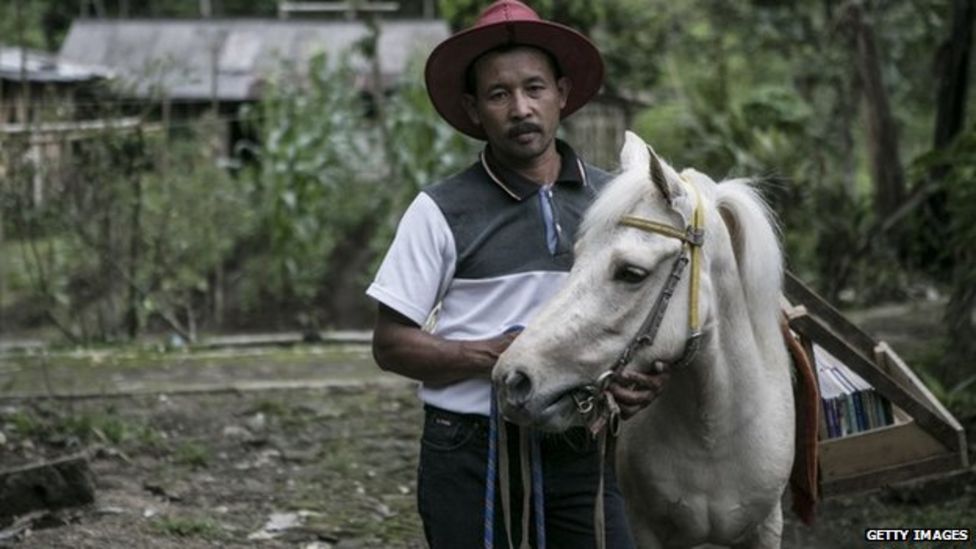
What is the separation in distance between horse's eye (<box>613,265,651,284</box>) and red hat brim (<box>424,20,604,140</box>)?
57cm

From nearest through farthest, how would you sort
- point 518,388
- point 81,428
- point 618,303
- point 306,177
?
point 518,388 < point 618,303 < point 81,428 < point 306,177

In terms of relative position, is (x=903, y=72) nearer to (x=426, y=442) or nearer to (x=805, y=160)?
(x=805, y=160)

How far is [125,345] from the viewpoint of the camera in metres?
10.5

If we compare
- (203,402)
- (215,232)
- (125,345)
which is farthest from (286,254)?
(203,402)

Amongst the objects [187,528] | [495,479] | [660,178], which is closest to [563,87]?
[660,178]

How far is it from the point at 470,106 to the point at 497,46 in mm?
187

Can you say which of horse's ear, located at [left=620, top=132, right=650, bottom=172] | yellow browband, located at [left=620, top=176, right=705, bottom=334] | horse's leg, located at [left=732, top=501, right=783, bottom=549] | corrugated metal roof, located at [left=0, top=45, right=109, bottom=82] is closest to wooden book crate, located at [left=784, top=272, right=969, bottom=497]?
horse's leg, located at [left=732, top=501, right=783, bottom=549]

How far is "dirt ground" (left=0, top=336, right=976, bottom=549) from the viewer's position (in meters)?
5.72

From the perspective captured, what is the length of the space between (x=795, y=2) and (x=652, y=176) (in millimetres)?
13233

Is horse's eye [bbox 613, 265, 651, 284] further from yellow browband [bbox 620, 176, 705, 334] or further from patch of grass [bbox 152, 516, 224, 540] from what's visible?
patch of grass [bbox 152, 516, 224, 540]

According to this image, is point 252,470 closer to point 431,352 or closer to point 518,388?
point 431,352

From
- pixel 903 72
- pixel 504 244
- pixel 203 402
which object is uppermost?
pixel 903 72

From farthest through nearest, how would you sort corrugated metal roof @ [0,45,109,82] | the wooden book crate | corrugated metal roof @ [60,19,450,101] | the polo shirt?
corrugated metal roof @ [60,19,450,101] < corrugated metal roof @ [0,45,109,82] < the wooden book crate < the polo shirt

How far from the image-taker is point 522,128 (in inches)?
130
